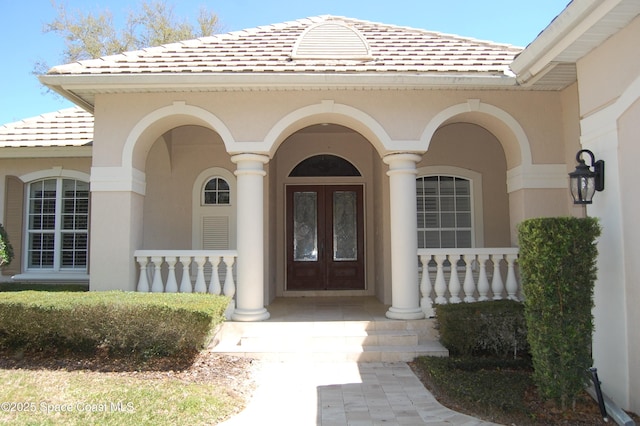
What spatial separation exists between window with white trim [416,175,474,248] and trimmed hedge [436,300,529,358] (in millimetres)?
3358

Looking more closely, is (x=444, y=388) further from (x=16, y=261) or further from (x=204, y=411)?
(x=16, y=261)

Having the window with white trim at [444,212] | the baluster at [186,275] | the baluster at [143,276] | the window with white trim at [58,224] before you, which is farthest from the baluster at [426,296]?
the window with white trim at [58,224]

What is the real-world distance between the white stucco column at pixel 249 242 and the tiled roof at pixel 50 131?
4.73 metres

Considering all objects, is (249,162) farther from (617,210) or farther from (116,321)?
(617,210)

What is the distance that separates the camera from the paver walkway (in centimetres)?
443

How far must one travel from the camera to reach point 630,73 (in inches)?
177

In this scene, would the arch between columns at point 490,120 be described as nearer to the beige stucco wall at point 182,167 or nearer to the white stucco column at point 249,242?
the white stucco column at point 249,242

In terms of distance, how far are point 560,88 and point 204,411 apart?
22.6 feet

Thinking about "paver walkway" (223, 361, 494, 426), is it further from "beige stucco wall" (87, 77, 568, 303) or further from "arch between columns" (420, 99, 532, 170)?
"arch between columns" (420, 99, 532, 170)

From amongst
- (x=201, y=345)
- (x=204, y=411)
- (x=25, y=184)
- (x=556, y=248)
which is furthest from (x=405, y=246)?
(x=25, y=184)

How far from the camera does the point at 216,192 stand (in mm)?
10125

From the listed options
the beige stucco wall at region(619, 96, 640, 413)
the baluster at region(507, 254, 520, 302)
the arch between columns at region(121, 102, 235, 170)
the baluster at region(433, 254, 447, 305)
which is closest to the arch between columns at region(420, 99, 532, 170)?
the baluster at region(507, 254, 520, 302)

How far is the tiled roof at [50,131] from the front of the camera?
980cm

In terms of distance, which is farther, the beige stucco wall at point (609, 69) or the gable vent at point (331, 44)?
the gable vent at point (331, 44)
